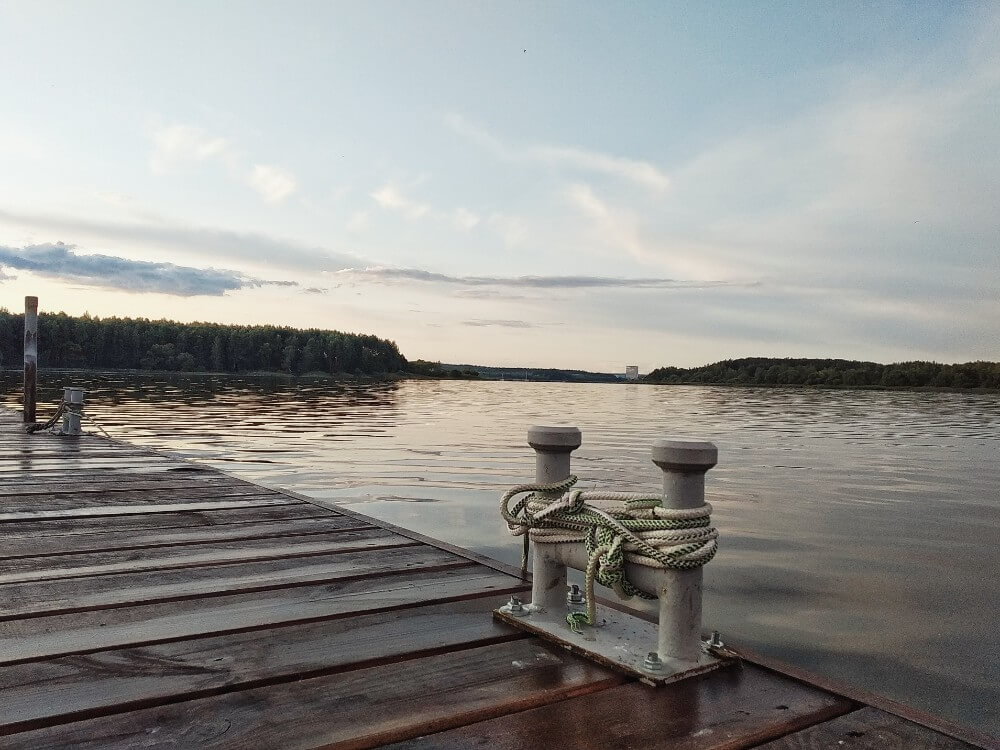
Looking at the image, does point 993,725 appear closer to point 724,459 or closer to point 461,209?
point 724,459

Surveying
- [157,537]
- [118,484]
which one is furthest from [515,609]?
[118,484]

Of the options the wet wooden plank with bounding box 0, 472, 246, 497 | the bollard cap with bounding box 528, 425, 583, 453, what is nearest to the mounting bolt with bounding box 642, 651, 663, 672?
the bollard cap with bounding box 528, 425, 583, 453

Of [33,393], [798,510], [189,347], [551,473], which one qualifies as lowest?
[798,510]

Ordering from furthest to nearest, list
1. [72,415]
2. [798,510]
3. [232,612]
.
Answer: [72,415] < [798,510] < [232,612]

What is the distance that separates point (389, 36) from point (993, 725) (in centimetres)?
1591

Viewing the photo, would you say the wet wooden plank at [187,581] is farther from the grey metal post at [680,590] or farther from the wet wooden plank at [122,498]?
the wet wooden plank at [122,498]

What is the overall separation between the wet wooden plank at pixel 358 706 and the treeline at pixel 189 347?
114227mm

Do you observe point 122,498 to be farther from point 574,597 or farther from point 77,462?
point 574,597

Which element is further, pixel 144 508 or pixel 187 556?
pixel 144 508

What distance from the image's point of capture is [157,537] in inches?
175

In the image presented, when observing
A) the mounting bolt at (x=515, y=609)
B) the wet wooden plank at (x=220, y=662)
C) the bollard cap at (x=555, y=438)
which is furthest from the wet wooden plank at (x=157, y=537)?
the bollard cap at (x=555, y=438)

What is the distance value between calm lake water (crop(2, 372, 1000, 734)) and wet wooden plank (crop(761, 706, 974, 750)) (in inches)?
59.4

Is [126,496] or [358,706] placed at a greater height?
[358,706]

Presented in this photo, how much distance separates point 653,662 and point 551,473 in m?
0.82
